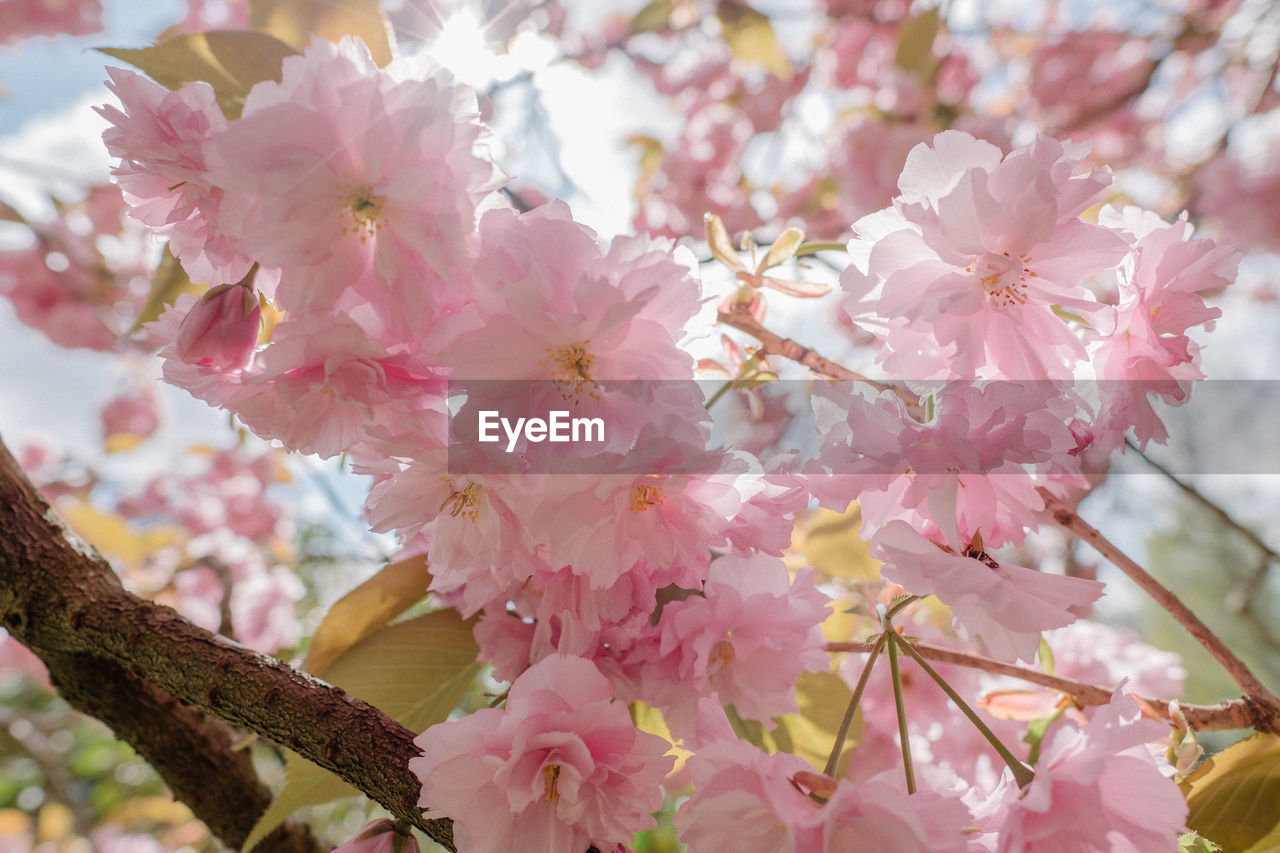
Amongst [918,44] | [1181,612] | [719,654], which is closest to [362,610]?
[719,654]

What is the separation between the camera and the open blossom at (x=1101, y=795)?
1.13 feet

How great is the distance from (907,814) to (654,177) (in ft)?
8.12

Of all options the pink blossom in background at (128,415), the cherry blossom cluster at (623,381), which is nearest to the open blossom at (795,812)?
the cherry blossom cluster at (623,381)

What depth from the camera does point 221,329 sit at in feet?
1.36

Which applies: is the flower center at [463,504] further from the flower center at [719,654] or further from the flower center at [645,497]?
the flower center at [719,654]

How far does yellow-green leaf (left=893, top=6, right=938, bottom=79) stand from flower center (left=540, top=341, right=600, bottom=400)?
127 cm

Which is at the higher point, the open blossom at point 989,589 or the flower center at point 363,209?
the flower center at point 363,209

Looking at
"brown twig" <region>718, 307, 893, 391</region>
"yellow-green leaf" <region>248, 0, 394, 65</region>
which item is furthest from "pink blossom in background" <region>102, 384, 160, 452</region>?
"brown twig" <region>718, 307, 893, 391</region>

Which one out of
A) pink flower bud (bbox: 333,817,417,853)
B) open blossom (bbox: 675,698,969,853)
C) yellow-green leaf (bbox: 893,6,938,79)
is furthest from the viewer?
yellow-green leaf (bbox: 893,6,938,79)

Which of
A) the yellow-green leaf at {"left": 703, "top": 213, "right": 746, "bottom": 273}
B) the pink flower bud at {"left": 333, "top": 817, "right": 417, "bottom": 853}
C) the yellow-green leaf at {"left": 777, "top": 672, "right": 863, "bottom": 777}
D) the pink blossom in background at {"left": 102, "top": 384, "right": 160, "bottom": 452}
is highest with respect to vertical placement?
the pink blossom in background at {"left": 102, "top": 384, "right": 160, "bottom": 452}

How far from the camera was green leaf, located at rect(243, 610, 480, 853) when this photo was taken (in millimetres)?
584

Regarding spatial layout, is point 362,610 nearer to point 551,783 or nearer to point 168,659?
point 168,659

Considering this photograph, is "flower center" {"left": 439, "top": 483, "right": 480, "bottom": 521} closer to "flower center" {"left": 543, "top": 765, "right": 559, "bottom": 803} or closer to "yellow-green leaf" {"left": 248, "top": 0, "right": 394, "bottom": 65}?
"flower center" {"left": 543, "top": 765, "right": 559, "bottom": 803}

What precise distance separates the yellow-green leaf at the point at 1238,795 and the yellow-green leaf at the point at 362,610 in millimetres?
594
